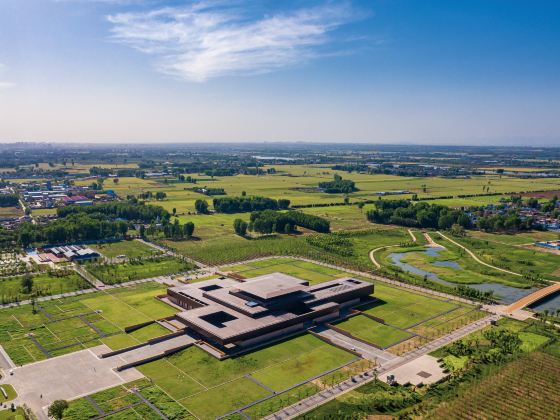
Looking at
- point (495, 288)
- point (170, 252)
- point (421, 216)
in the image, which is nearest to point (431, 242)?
point (421, 216)

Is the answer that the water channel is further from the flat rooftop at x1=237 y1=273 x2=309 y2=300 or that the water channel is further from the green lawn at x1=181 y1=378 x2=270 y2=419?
the green lawn at x1=181 y1=378 x2=270 y2=419

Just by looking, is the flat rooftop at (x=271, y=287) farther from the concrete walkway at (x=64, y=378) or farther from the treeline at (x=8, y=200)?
the treeline at (x=8, y=200)

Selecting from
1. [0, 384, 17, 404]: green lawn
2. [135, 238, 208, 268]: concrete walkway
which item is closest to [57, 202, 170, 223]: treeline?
[135, 238, 208, 268]: concrete walkway

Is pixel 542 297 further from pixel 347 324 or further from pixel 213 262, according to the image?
pixel 213 262

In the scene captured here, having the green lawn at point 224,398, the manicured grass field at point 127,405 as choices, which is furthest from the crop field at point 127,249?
the green lawn at point 224,398

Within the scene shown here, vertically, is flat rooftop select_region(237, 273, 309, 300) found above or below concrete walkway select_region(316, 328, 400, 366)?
above
